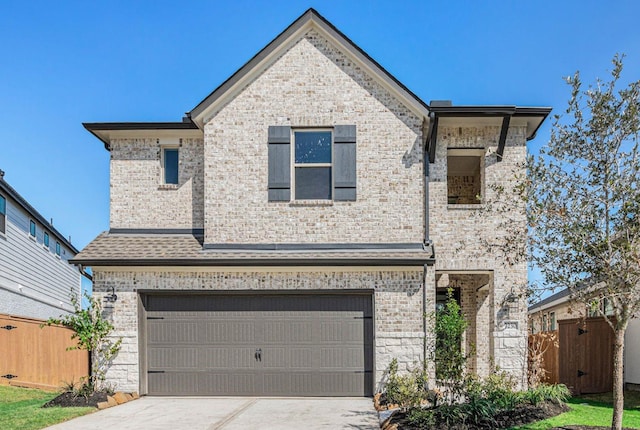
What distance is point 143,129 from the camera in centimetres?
1339

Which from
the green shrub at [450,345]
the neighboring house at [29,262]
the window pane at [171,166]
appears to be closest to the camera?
the green shrub at [450,345]

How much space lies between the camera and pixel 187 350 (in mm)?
12469

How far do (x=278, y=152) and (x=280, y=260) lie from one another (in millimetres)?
2516

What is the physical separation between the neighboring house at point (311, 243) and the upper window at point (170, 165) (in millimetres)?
1204

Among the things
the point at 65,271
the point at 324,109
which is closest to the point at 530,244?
the point at 324,109

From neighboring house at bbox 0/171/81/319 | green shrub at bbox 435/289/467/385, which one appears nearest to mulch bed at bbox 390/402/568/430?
green shrub at bbox 435/289/467/385

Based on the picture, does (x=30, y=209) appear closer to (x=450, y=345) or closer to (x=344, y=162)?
(x=344, y=162)

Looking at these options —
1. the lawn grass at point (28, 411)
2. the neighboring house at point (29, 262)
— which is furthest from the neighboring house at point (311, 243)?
the neighboring house at point (29, 262)

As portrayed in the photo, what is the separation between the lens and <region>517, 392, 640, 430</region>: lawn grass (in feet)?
27.0

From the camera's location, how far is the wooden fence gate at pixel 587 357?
12109 mm

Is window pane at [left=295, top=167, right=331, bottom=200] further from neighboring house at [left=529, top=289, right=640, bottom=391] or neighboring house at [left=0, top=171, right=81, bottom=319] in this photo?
neighboring house at [left=0, top=171, right=81, bottom=319]

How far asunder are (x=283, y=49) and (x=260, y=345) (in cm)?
675

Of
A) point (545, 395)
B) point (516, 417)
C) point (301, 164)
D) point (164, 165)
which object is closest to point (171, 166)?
point (164, 165)

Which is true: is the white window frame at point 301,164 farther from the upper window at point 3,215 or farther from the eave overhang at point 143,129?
the upper window at point 3,215
